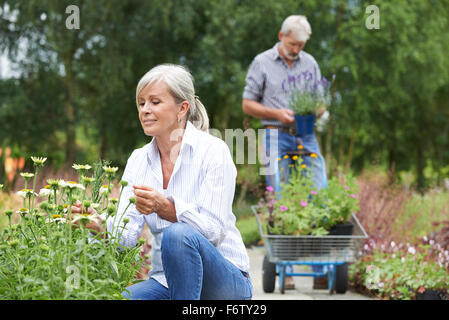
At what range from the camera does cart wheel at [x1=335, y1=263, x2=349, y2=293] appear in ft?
16.4

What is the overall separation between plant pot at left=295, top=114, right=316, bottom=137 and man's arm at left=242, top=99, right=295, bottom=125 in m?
0.06

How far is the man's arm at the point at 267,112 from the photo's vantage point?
5160mm

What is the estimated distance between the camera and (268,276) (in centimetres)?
506

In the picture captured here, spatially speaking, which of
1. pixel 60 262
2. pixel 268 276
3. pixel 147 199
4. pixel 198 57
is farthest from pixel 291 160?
pixel 198 57

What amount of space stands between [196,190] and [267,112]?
2668mm

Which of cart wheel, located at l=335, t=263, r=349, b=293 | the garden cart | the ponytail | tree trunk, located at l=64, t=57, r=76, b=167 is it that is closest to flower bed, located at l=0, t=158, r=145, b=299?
the ponytail

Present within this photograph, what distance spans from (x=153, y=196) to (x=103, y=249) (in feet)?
0.88

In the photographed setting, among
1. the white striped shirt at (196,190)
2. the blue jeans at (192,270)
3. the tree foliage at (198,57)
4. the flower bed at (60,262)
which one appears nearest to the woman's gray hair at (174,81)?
the white striped shirt at (196,190)

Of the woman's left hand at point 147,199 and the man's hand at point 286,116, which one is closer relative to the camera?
the woman's left hand at point 147,199

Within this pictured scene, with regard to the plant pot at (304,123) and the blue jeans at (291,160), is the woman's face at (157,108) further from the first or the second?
the blue jeans at (291,160)

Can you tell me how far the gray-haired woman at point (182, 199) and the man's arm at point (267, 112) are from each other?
229 cm

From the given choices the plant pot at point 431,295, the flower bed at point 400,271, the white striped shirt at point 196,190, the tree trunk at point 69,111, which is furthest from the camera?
the tree trunk at point 69,111

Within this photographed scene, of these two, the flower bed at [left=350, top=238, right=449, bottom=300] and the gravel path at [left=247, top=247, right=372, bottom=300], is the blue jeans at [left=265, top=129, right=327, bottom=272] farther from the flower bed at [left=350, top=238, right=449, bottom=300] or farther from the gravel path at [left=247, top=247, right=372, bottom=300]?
the flower bed at [left=350, top=238, right=449, bottom=300]
